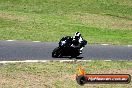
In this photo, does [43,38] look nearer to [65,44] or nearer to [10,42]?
[10,42]

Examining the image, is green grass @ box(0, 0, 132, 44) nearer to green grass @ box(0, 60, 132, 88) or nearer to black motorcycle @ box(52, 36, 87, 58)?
black motorcycle @ box(52, 36, 87, 58)

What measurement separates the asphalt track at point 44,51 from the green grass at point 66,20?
203cm

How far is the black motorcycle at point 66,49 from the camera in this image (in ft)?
66.2

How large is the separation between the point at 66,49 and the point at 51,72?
344cm

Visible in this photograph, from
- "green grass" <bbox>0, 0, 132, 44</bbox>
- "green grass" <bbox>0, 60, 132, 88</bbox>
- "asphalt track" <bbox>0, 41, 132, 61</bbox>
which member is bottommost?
"green grass" <bbox>0, 0, 132, 44</bbox>

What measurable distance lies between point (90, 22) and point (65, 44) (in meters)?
18.7

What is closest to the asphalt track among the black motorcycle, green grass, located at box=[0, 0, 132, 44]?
the black motorcycle

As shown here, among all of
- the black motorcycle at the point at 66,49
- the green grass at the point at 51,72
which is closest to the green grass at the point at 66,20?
the black motorcycle at the point at 66,49

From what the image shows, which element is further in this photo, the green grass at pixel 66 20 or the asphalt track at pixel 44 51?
the green grass at pixel 66 20

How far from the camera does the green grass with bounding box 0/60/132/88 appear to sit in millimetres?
15250

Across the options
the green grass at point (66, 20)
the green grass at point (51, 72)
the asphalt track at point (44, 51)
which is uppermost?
the green grass at point (51, 72)

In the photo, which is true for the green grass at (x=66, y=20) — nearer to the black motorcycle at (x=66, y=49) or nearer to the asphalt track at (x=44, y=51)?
the asphalt track at (x=44, y=51)

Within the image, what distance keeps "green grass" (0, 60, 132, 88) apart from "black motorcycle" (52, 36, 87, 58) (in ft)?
4.05

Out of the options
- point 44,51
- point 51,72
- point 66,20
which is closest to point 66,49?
point 44,51
